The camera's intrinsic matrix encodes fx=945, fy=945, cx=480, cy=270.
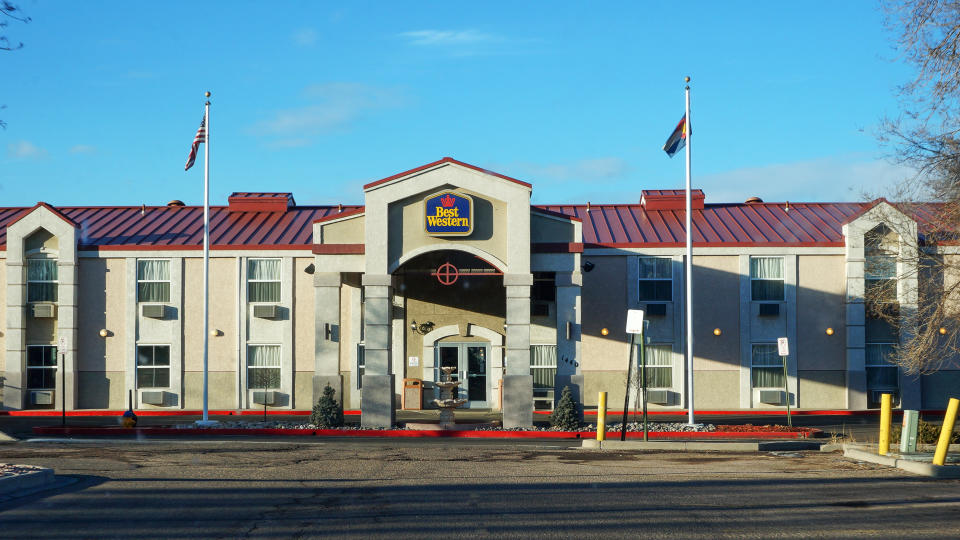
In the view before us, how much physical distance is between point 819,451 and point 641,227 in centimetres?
Answer: 1583

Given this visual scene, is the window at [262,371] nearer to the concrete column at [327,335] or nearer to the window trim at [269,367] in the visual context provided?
the window trim at [269,367]

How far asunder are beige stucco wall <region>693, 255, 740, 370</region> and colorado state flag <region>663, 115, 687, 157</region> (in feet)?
21.1

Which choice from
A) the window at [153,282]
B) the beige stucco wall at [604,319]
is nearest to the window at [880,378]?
the beige stucco wall at [604,319]

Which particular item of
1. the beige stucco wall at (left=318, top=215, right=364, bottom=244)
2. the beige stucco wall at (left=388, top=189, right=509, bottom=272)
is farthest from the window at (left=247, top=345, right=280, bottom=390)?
the beige stucco wall at (left=388, top=189, right=509, bottom=272)

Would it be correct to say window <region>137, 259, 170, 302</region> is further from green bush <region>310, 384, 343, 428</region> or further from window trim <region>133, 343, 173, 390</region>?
green bush <region>310, 384, 343, 428</region>

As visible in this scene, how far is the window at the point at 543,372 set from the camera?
3209 centimetres

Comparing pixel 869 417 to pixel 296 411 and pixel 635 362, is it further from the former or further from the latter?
pixel 296 411

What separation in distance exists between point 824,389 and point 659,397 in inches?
220

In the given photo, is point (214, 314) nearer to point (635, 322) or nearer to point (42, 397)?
point (42, 397)

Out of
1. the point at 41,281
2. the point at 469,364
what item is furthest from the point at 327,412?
the point at 41,281

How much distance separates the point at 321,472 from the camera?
15414mm

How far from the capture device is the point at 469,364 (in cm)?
3284

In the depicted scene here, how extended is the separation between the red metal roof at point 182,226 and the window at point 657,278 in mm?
11564

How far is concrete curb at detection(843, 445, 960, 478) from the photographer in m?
15.1
